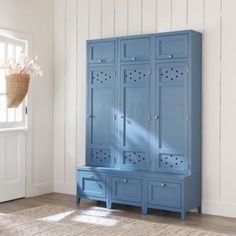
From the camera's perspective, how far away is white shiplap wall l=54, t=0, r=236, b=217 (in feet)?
17.1

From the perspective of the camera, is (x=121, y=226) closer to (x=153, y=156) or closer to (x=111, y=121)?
(x=153, y=156)

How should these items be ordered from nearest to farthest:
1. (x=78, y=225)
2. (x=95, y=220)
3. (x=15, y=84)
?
(x=78, y=225) → (x=95, y=220) → (x=15, y=84)

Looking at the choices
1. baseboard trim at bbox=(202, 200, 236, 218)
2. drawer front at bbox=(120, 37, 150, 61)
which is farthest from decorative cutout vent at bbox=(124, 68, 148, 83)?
baseboard trim at bbox=(202, 200, 236, 218)

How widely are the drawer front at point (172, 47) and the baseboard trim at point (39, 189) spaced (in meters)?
2.49

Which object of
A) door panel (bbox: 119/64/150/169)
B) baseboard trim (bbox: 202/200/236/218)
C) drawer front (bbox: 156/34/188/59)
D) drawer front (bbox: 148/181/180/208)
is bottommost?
baseboard trim (bbox: 202/200/236/218)

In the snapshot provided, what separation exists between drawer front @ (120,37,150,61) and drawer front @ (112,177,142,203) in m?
1.42

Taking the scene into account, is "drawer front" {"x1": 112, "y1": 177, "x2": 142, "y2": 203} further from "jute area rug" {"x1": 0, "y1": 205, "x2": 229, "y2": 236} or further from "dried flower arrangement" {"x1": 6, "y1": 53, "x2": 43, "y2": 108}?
"dried flower arrangement" {"x1": 6, "y1": 53, "x2": 43, "y2": 108}

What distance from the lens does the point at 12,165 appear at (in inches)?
237

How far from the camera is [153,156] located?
5348mm

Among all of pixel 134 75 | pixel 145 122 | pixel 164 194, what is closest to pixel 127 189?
pixel 164 194

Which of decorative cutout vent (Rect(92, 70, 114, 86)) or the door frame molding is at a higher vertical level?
decorative cutout vent (Rect(92, 70, 114, 86))

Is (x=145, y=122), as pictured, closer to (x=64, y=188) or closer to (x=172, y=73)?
(x=172, y=73)

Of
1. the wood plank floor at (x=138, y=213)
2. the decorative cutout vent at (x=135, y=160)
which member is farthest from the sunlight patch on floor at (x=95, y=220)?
the decorative cutout vent at (x=135, y=160)

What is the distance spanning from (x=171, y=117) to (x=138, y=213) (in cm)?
116
